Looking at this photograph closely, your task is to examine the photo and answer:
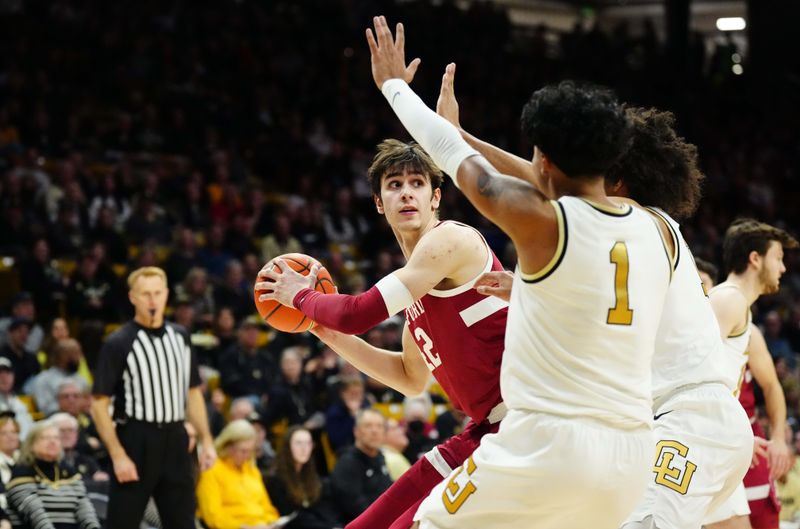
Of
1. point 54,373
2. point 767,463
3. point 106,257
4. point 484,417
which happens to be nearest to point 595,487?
point 484,417

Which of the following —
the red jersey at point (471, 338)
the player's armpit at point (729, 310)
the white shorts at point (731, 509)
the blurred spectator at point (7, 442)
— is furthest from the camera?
the blurred spectator at point (7, 442)

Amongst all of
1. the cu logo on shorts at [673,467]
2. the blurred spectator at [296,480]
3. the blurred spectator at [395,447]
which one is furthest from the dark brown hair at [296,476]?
the cu logo on shorts at [673,467]

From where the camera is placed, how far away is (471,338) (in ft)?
14.4

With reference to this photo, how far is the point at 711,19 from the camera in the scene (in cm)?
3094

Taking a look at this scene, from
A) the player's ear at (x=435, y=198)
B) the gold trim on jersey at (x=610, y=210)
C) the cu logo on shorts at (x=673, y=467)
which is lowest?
the cu logo on shorts at (x=673, y=467)

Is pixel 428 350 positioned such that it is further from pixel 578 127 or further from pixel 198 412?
pixel 198 412

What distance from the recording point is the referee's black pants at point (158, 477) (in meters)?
7.25

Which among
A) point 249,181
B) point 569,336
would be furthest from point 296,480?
point 249,181

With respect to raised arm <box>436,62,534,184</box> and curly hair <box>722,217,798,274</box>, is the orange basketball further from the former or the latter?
curly hair <box>722,217,798,274</box>

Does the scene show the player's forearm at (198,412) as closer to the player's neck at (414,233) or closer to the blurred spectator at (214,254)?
the player's neck at (414,233)

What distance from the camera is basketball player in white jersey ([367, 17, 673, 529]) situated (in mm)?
3340

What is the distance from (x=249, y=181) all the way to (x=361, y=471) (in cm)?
757

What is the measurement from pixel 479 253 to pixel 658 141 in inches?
35.6

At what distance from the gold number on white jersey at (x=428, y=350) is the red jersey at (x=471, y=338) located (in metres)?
0.06
